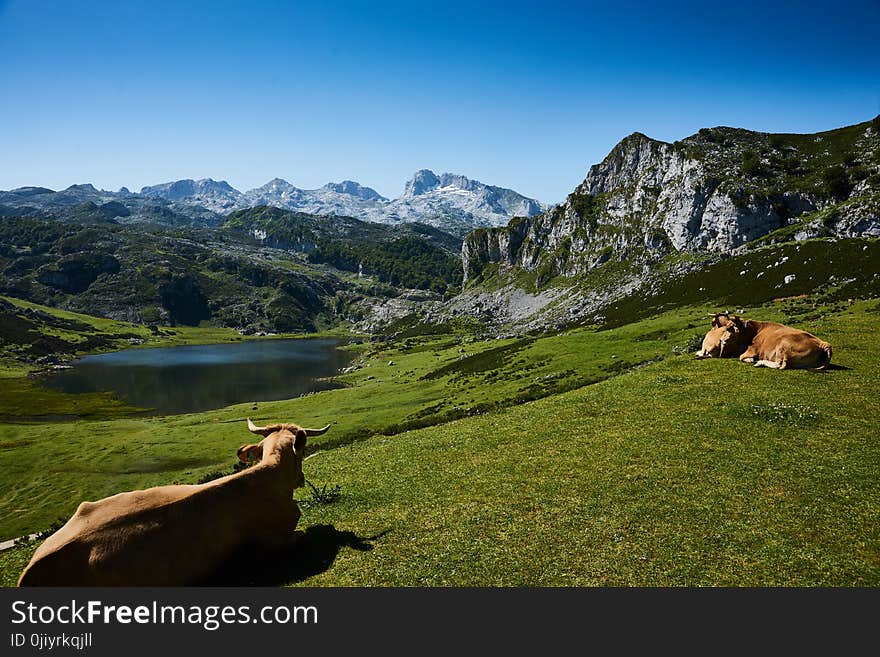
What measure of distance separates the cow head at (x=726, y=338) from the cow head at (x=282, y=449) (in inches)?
957

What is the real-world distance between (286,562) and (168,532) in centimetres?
263

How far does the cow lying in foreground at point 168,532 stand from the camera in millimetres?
8305

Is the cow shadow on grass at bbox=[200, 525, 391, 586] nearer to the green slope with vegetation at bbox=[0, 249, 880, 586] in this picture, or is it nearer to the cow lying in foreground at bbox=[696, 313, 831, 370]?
the green slope with vegetation at bbox=[0, 249, 880, 586]

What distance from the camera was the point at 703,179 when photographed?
188m

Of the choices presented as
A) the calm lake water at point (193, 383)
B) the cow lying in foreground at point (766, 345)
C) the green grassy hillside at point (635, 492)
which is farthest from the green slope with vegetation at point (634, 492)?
the calm lake water at point (193, 383)

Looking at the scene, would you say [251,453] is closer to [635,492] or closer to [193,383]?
[635,492]

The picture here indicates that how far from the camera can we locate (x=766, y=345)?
25406 millimetres

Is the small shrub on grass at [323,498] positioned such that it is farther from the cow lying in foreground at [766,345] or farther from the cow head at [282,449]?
the cow lying in foreground at [766,345]

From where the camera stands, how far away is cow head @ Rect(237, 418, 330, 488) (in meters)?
12.1

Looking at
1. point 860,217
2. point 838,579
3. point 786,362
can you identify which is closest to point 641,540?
point 838,579

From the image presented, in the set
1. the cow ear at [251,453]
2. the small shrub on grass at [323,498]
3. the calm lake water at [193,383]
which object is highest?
the cow ear at [251,453]


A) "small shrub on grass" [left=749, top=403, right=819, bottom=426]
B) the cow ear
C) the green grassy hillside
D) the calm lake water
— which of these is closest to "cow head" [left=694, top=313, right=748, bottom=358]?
the green grassy hillside

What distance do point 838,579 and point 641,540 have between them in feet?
11.2

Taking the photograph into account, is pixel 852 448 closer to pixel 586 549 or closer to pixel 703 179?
pixel 586 549
